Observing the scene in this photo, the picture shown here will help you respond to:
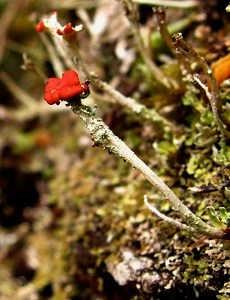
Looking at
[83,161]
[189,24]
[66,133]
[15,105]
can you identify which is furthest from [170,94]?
[15,105]

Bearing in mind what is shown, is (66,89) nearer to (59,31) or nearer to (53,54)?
(59,31)

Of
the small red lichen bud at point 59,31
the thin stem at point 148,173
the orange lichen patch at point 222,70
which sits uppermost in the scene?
the small red lichen bud at point 59,31

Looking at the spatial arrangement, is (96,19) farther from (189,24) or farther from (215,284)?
(215,284)

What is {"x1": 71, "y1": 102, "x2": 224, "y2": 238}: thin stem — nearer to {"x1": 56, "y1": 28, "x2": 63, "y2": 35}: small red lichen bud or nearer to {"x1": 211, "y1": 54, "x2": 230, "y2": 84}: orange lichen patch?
{"x1": 56, "y1": 28, "x2": 63, "y2": 35}: small red lichen bud

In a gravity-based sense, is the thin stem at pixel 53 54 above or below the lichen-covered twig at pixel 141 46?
above

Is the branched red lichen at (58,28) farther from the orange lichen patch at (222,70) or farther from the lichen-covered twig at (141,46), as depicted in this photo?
the orange lichen patch at (222,70)

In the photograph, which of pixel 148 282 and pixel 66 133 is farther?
pixel 66 133

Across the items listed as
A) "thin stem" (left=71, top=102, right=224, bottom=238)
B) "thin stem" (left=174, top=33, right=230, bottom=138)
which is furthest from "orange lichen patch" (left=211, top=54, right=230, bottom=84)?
"thin stem" (left=71, top=102, right=224, bottom=238)

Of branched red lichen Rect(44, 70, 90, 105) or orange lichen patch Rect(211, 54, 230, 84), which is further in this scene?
orange lichen patch Rect(211, 54, 230, 84)

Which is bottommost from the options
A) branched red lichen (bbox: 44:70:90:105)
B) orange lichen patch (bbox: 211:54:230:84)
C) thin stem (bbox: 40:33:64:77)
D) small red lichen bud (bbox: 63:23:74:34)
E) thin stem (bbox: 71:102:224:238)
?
thin stem (bbox: 71:102:224:238)

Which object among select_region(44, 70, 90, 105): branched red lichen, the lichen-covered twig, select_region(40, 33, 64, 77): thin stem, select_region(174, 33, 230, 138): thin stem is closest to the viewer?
select_region(44, 70, 90, 105): branched red lichen

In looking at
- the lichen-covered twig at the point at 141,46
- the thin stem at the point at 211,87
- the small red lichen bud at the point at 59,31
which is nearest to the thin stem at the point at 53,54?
the lichen-covered twig at the point at 141,46
